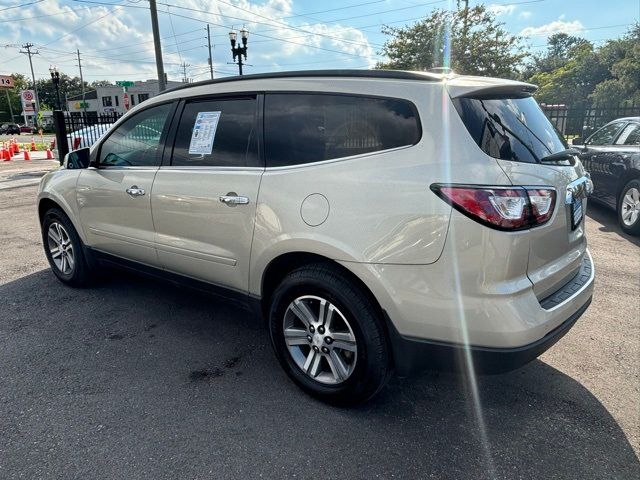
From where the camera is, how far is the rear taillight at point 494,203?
2000 mm

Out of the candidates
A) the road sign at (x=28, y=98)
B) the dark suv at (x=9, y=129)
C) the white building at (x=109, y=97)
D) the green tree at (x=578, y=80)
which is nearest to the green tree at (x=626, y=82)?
the green tree at (x=578, y=80)

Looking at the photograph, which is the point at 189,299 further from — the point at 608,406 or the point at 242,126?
the point at 608,406

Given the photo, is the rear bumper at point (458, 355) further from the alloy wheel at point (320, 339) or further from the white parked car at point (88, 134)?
the white parked car at point (88, 134)

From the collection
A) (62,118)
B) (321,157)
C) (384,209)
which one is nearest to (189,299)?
(321,157)

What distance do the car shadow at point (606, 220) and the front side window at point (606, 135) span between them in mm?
1025

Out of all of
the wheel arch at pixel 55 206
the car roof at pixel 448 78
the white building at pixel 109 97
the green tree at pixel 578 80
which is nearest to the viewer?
the car roof at pixel 448 78

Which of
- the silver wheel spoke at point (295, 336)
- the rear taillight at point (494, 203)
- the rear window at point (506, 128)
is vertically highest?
the rear window at point (506, 128)

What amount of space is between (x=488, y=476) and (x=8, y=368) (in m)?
3.05

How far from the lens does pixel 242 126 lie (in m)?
2.90

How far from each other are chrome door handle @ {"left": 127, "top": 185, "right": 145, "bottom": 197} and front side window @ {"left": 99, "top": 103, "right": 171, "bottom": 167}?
20cm

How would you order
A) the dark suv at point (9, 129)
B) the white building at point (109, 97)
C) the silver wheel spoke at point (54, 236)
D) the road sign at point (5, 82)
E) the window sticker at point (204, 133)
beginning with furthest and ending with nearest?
the road sign at point (5, 82) → the white building at point (109, 97) → the dark suv at point (9, 129) → the silver wheel spoke at point (54, 236) → the window sticker at point (204, 133)

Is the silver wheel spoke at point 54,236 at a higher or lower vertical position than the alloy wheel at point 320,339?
higher

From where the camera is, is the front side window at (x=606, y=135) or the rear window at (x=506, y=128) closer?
the rear window at (x=506, y=128)

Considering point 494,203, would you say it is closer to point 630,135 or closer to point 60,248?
point 60,248
